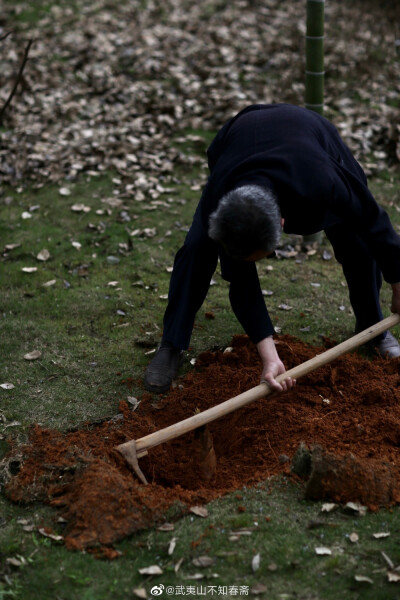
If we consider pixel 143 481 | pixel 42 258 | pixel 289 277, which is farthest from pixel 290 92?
pixel 143 481

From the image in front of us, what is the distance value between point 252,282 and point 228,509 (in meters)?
1.14

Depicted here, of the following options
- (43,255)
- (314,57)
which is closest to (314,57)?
(314,57)

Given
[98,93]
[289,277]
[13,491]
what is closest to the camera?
[13,491]

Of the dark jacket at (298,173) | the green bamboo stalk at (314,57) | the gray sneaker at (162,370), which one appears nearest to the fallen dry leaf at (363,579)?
the dark jacket at (298,173)

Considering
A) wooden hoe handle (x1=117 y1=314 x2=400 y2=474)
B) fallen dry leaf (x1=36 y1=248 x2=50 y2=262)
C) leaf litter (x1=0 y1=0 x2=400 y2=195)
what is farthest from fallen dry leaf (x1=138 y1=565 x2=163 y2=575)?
leaf litter (x1=0 y1=0 x2=400 y2=195)

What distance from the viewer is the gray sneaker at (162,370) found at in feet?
13.0

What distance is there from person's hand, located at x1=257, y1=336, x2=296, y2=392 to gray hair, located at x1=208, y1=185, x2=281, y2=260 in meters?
0.77

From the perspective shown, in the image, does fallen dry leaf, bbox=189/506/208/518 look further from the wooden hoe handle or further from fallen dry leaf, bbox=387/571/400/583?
fallen dry leaf, bbox=387/571/400/583

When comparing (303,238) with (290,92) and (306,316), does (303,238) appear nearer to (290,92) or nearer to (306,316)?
(306,316)

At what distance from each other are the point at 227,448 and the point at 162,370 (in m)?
0.73

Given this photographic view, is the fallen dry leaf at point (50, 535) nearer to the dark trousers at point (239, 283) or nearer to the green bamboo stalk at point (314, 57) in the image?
the dark trousers at point (239, 283)

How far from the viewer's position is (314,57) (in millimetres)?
5121

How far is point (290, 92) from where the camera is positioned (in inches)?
313

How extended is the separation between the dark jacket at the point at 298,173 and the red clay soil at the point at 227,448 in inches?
30.5
